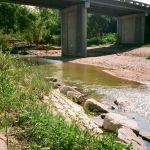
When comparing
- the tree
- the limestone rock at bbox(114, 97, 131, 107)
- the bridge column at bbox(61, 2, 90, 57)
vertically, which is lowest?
the limestone rock at bbox(114, 97, 131, 107)

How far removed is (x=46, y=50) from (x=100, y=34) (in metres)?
22.0

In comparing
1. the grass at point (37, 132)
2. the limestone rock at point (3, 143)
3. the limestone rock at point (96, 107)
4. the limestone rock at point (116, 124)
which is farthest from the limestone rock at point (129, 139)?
the limestone rock at point (3, 143)

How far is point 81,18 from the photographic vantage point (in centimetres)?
2306

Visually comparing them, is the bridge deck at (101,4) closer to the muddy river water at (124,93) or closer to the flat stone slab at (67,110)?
the muddy river water at (124,93)

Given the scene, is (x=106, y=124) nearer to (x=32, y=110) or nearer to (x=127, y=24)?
(x=32, y=110)

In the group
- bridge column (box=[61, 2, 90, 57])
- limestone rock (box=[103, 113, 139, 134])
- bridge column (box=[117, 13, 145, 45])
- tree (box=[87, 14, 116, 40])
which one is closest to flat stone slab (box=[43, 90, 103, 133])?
limestone rock (box=[103, 113, 139, 134])

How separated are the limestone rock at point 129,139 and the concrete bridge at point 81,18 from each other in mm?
19148

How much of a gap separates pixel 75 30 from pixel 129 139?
21327 mm

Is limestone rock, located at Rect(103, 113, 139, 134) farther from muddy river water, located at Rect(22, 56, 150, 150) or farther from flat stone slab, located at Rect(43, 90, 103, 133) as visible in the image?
muddy river water, located at Rect(22, 56, 150, 150)

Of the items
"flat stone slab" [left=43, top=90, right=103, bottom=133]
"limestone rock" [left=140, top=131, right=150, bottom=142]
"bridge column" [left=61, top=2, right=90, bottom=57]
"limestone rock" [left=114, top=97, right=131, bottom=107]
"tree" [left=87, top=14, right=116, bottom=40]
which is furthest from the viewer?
"tree" [left=87, top=14, right=116, bottom=40]

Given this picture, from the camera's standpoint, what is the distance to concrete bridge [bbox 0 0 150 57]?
23.3 m

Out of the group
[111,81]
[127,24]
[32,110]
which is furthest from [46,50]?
[32,110]

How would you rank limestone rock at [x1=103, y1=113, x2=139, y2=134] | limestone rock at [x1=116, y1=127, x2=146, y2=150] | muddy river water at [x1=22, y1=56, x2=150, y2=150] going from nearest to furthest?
limestone rock at [x1=116, y1=127, x2=146, y2=150], limestone rock at [x1=103, y1=113, x2=139, y2=134], muddy river water at [x1=22, y1=56, x2=150, y2=150]

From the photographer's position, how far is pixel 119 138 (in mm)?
4168
